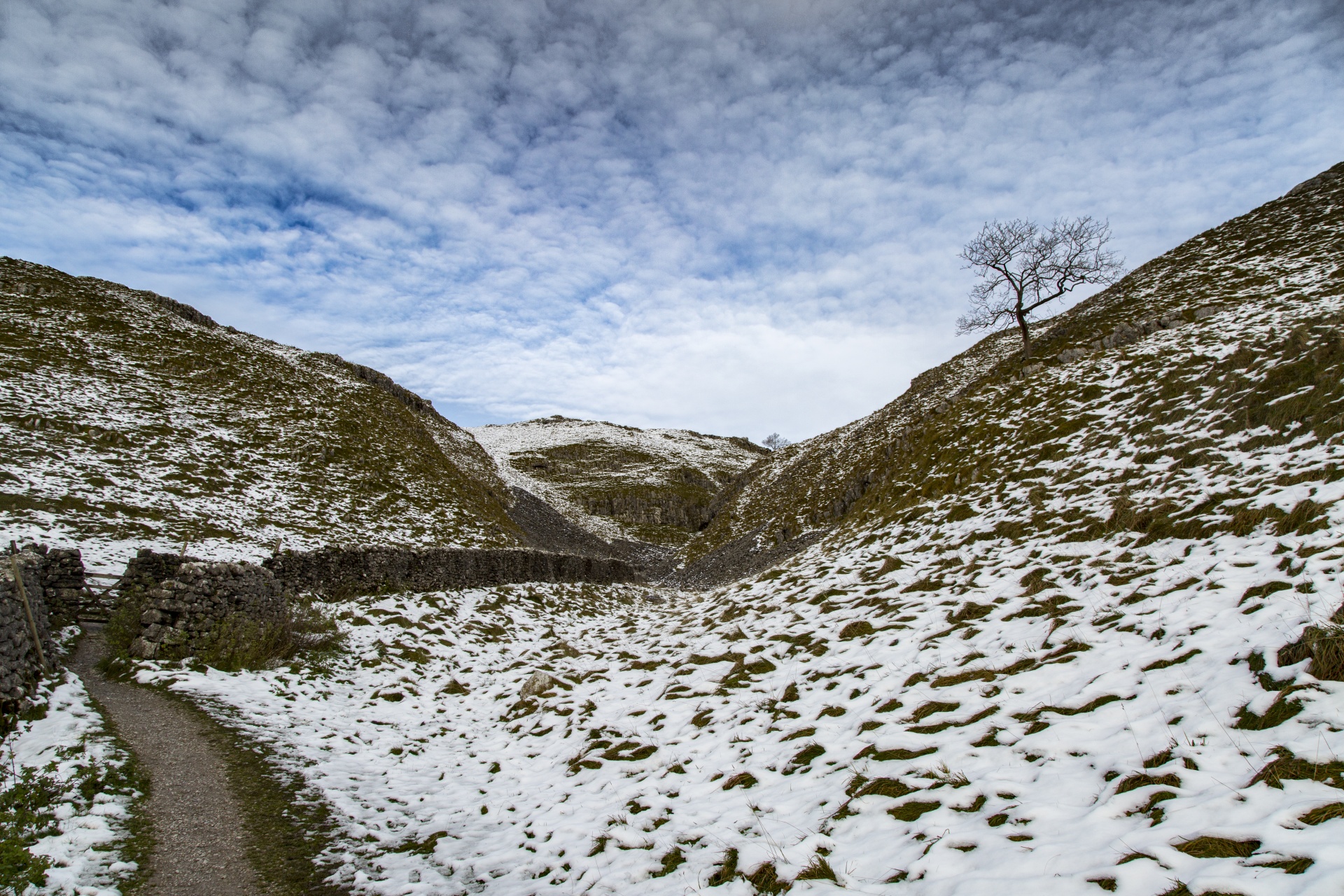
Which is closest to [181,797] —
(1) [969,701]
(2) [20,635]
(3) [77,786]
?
(3) [77,786]

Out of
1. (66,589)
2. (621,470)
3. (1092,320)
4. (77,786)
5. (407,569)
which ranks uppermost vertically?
(621,470)

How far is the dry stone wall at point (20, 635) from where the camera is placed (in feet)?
26.9

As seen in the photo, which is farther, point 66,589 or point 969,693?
point 66,589

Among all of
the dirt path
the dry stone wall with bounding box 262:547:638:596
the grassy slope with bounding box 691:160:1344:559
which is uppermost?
the grassy slope with bounding box 691:160:1344:559

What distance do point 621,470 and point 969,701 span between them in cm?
6905

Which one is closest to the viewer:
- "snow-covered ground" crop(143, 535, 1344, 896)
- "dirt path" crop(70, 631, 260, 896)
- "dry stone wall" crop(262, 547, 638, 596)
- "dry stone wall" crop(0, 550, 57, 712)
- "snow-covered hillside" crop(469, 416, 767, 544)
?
"snow-covered ground" crop(143, 535, 1344, 896)

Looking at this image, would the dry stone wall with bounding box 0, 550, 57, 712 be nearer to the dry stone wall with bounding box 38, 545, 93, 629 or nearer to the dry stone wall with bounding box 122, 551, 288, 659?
the dry stone wall with bounding box 38, 545, 93, 629

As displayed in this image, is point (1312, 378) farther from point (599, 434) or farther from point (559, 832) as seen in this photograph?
point (599, 434)

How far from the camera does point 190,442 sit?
27.1 m

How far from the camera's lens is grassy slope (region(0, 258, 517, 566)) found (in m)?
20.2

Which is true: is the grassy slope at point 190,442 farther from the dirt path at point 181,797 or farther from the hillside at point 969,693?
the dirt path at point 181,797

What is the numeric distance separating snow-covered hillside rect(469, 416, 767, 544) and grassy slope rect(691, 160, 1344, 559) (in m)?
14.5

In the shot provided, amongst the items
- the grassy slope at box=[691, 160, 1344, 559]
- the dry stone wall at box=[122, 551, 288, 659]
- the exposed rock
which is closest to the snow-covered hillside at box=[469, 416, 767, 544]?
the grassy slope at box=[691, 160, 1344, 559]

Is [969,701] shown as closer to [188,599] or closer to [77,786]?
[77,786]
